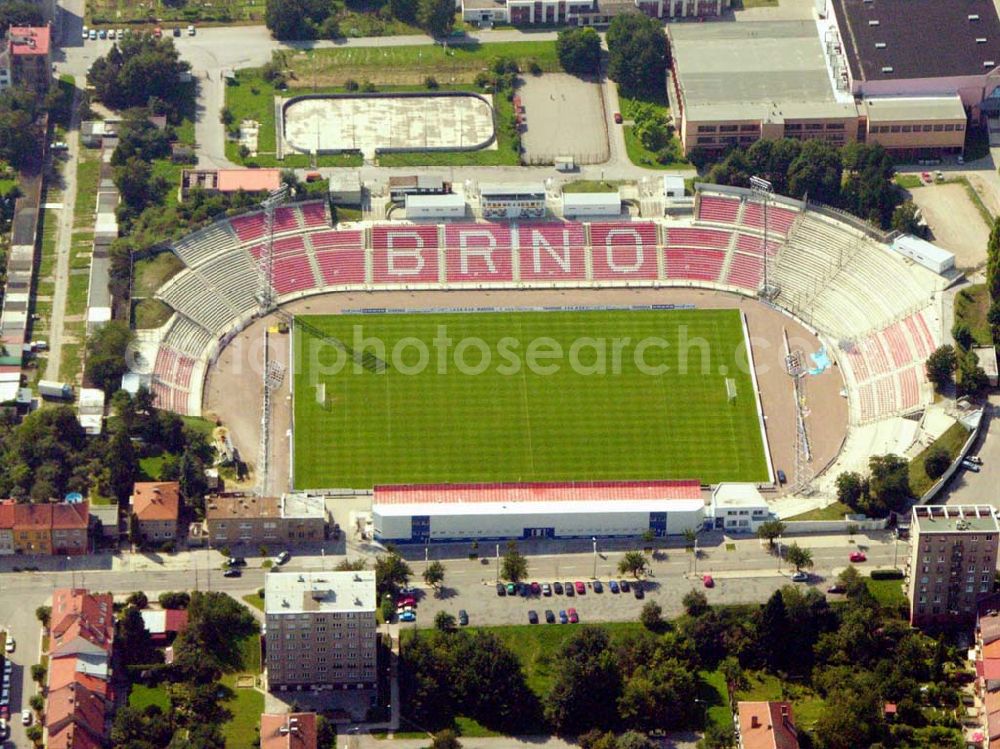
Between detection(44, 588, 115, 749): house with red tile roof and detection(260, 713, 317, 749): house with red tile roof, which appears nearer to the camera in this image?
detection(260, 713, 317, 749): house with red tile roof

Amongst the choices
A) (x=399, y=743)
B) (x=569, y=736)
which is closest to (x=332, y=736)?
(x=399, y=743)

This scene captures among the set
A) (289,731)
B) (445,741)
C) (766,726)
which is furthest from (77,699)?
(766,726)

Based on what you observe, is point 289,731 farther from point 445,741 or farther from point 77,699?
point 77,699

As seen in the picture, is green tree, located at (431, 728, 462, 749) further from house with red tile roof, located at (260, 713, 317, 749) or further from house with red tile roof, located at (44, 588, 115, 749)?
house with red tile roof, located at (44, 588, 115, 749)

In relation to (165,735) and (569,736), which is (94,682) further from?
(569,736)

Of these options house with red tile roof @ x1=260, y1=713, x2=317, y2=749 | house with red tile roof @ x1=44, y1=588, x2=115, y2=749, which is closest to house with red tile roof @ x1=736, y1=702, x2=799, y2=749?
house with red tile roof @ x1=260, y1=713, x2=317, y2=749

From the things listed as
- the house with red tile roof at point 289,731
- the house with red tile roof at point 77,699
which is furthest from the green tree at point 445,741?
the house with red tile roof at point 77,699

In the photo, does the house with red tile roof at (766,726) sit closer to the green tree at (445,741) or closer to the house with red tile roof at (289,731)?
the green tree at (445,741)
